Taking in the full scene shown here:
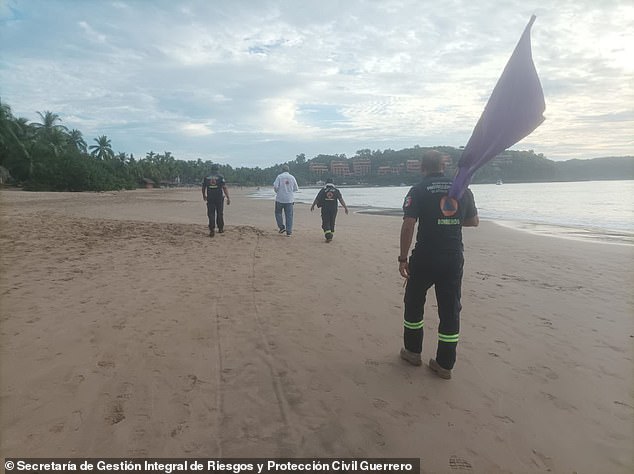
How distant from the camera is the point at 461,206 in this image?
3381mm

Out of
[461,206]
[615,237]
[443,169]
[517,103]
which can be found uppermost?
[517,103]

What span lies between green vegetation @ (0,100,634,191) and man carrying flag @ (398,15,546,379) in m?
0.24

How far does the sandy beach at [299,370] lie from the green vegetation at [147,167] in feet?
6.18

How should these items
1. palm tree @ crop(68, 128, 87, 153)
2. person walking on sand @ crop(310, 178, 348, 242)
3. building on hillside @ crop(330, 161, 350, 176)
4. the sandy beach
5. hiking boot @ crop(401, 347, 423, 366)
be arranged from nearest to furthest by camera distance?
the sandy beach
hiking boot @ crop(401, 347, 423, 366)
person walking on sand @ crop(310, 178, 348, 242)
palm tree @ crop(68, 128, 87, 153)
building on hillside @ crop(330, 161, 350, 176)

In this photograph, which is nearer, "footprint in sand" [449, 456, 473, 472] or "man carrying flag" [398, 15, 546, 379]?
"footprint in sand" [449, 456, 473, 472]

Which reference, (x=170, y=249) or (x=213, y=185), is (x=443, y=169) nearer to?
(x=170, y=249)

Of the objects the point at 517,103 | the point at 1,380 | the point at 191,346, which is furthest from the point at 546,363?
the point at 1,380

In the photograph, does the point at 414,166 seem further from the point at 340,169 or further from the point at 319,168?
the point at 319,168

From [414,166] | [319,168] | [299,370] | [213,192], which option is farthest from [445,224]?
[319,168]

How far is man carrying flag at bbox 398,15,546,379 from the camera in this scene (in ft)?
9.41

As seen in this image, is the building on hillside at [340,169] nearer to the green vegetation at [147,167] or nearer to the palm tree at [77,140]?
the green vegetation at [147,167]

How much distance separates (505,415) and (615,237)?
44.4 ft

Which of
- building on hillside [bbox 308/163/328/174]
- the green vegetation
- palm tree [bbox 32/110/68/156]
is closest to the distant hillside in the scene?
the green vegetation

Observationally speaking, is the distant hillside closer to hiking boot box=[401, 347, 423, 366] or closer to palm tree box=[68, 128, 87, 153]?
palm tree box=[68, 128, 87, 153]
